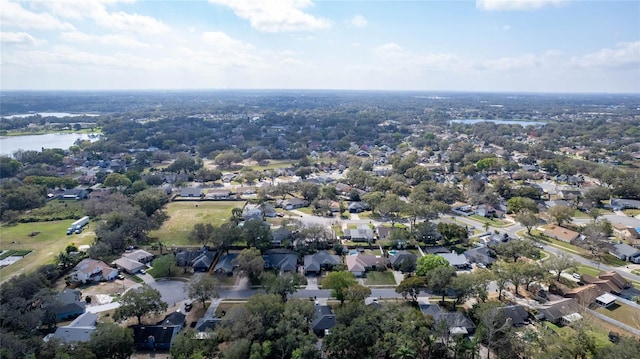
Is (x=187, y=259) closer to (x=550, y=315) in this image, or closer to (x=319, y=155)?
(x=550, y=315)

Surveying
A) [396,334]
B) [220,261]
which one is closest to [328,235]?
[220,261]

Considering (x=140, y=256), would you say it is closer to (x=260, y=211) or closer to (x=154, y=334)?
(x=154, y=334)

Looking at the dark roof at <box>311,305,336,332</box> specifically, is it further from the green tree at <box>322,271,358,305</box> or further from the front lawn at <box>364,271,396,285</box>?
the front lawn at <box>364,271,396,285</box>

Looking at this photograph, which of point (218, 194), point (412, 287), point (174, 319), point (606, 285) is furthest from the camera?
point (218, 194)

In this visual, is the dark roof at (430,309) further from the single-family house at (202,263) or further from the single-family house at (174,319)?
the single-family house at (202,263)

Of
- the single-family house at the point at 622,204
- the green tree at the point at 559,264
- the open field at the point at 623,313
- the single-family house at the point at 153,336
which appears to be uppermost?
the green tree at the point at 559,264

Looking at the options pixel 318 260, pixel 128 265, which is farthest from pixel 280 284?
pixel 128 265

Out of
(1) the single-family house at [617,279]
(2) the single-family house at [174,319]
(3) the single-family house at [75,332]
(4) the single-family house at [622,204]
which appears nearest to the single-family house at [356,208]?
(1) the single-family house at [617,279]
